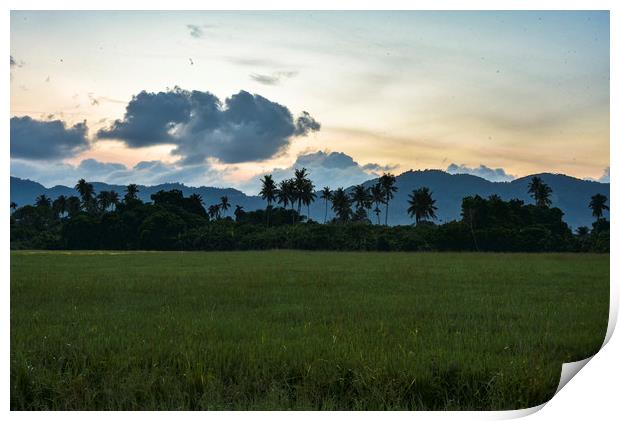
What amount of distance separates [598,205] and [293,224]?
62.3 ft

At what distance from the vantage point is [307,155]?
25.6ft

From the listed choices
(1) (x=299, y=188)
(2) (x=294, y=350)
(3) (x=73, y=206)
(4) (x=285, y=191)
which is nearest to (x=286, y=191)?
(4) (x=285, y=191)

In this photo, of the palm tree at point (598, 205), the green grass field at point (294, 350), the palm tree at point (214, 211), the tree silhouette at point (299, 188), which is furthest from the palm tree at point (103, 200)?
the palm tree at point (598, 205)

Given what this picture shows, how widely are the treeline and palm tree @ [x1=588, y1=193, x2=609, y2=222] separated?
0.03m

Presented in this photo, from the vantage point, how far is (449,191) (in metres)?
16.6

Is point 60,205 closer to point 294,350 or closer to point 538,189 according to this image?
point 294,350

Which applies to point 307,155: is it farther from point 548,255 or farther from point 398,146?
point 548,255

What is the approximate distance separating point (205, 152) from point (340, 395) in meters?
4.27

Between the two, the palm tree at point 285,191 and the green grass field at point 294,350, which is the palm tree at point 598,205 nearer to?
the green grass field at point 294,350

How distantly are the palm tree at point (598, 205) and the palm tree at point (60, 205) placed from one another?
371 inches

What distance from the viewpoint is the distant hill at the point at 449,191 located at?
23.2 feet

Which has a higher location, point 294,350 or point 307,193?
point 307,193

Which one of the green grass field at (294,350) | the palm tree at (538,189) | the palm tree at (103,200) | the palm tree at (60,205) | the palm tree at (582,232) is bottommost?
the green grass field at (294,350)

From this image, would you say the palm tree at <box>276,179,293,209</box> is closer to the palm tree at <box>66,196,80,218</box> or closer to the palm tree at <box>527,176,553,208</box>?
the palm tree at <box>66,196,80,218</box>
